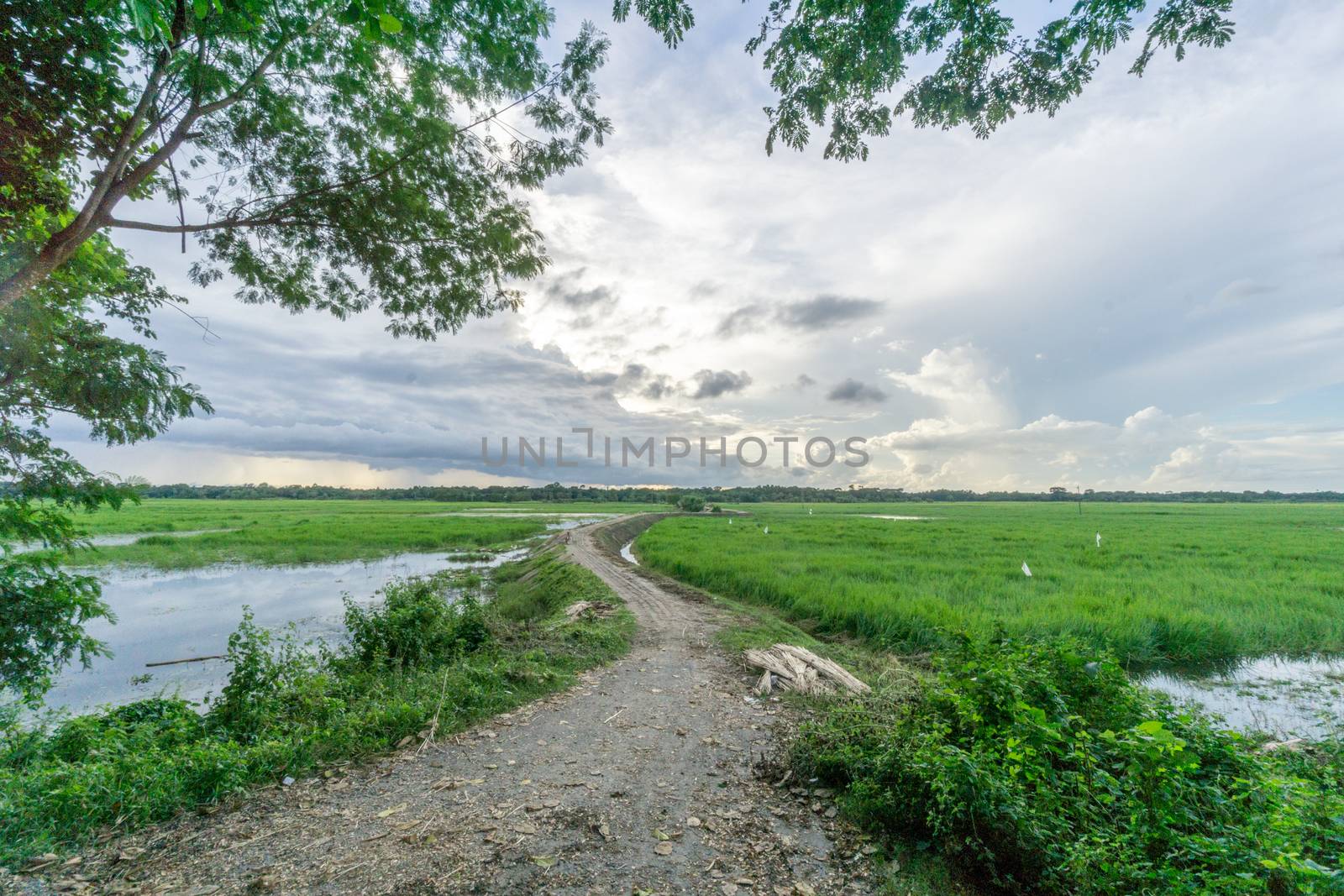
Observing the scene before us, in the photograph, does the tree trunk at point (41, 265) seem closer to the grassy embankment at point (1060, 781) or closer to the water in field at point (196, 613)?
the grassy embankment at point (1060, 781)

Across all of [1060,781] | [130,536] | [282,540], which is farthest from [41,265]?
[130,536]

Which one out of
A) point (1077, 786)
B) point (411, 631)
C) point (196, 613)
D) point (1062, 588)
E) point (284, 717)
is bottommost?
point (196, 613)

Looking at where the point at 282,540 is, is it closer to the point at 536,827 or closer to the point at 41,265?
the point at 41,265

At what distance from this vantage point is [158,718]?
20.0ft

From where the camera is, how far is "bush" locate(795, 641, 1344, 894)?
269 cm

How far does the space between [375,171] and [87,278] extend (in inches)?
131

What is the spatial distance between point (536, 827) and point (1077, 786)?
149 inches

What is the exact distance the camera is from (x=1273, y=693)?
306 inches

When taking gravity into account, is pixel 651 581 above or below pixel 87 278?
below

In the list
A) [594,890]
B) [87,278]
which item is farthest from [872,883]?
[87,278]

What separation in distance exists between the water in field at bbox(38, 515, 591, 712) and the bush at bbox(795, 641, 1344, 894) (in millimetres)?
10699

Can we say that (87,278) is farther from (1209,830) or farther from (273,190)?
(1209,830)

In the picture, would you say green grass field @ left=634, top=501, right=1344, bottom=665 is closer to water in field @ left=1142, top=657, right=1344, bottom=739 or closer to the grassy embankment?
water in field @ left=1142, top=657, right=1344, bottom=739

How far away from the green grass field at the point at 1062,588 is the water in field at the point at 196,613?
36.1ft
